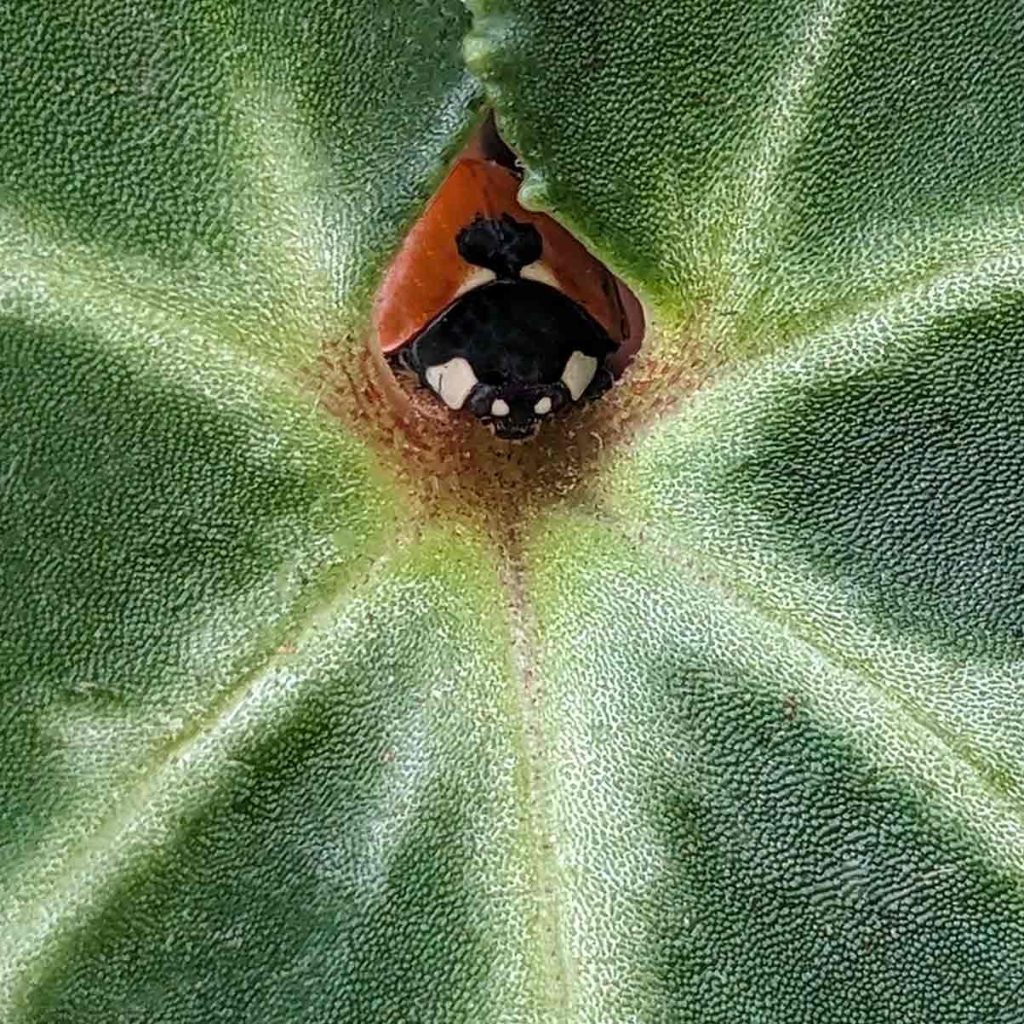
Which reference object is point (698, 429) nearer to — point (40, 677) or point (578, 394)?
point (578, 394)

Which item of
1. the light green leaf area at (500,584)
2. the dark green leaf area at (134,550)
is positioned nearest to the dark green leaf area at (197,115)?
the light green leaf area at (500,584)

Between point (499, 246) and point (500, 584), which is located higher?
point (499, 246)

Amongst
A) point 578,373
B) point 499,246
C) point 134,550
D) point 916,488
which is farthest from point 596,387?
point 134,550

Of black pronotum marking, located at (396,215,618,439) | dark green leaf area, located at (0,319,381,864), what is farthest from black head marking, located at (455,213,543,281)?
dark green leaf area, located at (0,319,381,864)

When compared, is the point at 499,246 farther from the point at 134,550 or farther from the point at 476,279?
the point at 134,550

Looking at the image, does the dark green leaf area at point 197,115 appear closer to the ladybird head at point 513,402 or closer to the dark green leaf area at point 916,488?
the ladybird head at point 513,402

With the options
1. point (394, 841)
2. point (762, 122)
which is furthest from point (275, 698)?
point (762, 122)
